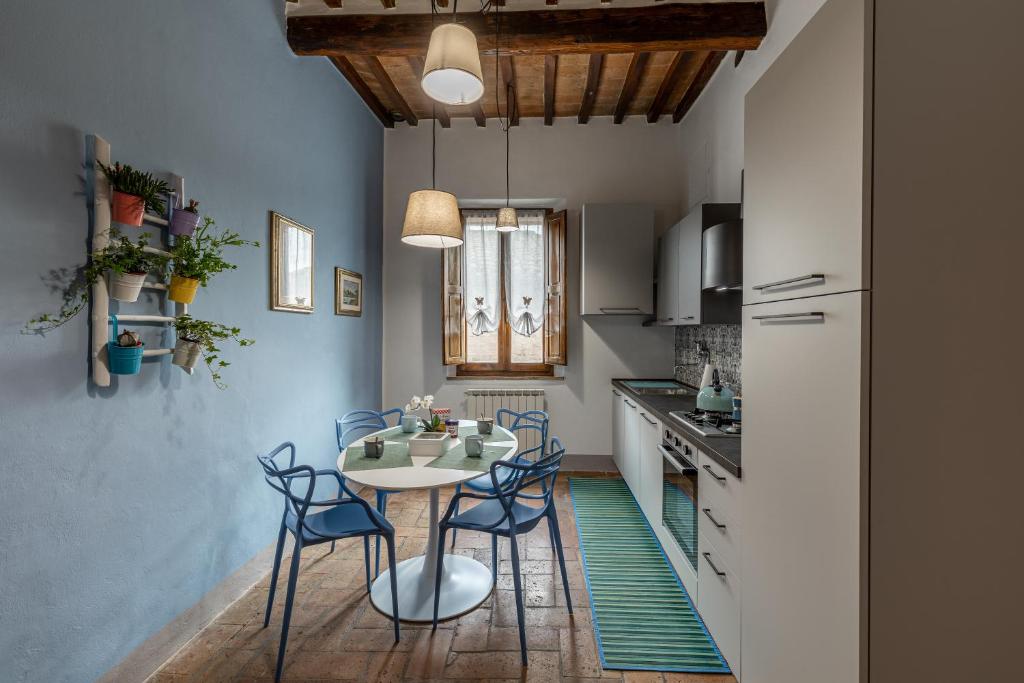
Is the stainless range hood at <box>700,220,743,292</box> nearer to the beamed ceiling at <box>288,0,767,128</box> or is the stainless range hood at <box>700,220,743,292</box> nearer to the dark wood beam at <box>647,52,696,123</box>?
the beamed ceiling at <box>288,0,767,128</box>

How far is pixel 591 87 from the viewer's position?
12.7 ft

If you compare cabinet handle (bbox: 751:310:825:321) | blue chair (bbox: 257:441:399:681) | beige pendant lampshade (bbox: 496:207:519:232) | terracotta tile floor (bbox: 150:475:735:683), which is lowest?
terracotta tile floor (bbox: 150:475:735:683)

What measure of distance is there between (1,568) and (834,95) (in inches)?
102

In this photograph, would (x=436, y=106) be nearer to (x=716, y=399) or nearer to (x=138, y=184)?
(x=138, y=184)

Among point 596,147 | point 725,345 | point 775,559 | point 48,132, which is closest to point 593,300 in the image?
point 725,345

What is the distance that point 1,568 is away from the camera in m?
1.32

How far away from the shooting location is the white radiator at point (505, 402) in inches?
175

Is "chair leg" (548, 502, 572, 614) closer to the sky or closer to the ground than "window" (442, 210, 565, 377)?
closer to the ground

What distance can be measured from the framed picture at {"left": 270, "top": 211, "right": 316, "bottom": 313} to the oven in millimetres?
2408

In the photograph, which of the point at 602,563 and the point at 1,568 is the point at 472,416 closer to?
the point at 602,563

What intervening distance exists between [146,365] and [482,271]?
3.02m

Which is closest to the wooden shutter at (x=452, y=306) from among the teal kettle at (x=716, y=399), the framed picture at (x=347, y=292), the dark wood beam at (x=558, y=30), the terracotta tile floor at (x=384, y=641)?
the framed picture at (x=347, y=292)

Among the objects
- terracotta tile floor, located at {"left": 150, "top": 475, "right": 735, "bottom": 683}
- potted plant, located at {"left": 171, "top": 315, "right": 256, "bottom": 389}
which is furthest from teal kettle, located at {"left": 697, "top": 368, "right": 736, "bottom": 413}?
potted plant, located at {"left": 171, "top": 315, "right": 256, "bottom": 389}

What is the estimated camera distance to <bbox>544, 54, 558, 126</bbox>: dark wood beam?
11.4ft
